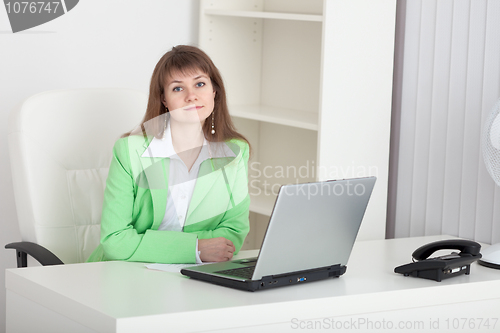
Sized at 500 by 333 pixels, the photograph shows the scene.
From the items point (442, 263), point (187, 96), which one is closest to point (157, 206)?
point (187, 96)

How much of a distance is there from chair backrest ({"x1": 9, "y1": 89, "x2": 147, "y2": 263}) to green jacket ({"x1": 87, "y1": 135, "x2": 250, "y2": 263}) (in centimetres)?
15

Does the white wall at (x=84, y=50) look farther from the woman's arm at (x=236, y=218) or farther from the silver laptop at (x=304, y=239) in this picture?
the silver laptop at (x=304, y=239)

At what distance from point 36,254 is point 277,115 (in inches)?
45.3

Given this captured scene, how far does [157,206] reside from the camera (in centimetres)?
178

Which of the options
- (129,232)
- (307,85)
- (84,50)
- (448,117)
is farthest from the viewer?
(307,85)

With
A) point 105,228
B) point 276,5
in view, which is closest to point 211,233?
point 105,228

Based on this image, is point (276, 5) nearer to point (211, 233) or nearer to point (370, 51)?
point (370, 51)

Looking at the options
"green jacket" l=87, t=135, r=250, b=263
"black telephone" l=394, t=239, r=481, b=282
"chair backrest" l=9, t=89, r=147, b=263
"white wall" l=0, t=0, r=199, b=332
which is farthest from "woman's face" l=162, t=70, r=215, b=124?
"white wall" l=0, t=0, r=199, b=332

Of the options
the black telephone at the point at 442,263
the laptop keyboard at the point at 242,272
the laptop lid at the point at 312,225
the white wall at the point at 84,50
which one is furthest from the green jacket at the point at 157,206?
the white wall at the point at 84,50

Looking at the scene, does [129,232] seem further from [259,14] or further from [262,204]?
[259,14]

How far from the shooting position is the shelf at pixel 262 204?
251 centimetres

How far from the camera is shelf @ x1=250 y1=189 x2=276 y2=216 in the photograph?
251 centimetres

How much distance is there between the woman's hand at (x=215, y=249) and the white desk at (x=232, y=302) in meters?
0.19

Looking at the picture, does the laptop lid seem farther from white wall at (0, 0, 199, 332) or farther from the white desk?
white wall at (0, 0, 199, 332)
